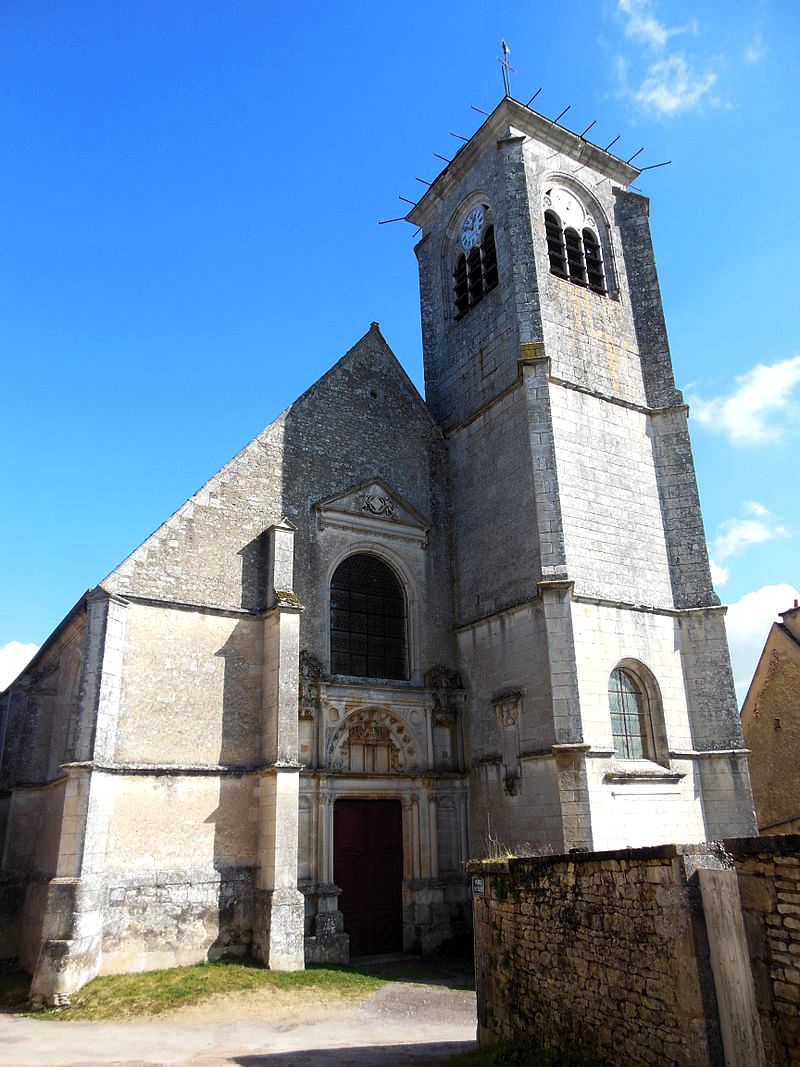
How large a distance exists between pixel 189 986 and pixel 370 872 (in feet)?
12.3

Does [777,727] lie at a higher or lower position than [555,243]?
lower

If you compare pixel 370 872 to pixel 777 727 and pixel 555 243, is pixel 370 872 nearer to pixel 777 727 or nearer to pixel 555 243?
pixel 777 727

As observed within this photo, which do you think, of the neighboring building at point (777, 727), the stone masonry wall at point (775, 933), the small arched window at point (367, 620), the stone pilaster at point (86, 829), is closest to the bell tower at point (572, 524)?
the small arched window at point (367, 620)

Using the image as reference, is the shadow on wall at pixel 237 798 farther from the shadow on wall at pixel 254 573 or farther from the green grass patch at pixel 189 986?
the green grass patch at pixel 189 986

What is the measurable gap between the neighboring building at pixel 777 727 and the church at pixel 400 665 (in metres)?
5.17

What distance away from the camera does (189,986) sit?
9641 millimetres

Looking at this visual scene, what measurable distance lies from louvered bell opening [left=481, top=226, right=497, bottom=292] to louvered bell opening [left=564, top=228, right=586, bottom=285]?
4.97 ft

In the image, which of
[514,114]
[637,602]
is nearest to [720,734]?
[637,602]

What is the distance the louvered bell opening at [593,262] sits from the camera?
1653cm

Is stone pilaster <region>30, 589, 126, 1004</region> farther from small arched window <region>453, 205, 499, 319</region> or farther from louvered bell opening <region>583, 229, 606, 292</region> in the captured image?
louvered bell opening <region>583, 229, 606, 292</region>

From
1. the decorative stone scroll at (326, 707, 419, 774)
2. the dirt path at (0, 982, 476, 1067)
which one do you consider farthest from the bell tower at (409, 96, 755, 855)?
the dirt path at (0, 982, 476, 1067)

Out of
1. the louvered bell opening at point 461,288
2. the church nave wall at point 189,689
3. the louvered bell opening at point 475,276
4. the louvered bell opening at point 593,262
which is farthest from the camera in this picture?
the louvered bell opening at point 461,288

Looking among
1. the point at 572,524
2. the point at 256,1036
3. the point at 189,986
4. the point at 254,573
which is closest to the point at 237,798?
the point at 189,986

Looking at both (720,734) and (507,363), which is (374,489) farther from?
(720,734)
